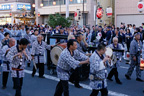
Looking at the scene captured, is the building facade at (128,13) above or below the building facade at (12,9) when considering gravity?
below

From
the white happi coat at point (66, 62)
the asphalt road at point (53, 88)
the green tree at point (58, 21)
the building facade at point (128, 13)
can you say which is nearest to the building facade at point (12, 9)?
the building facade at point (128, 13)

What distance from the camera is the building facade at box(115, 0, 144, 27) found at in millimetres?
27469

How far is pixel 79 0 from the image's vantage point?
34.9 meters

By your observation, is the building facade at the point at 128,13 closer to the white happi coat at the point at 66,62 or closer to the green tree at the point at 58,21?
the green tree at the point at 58,21

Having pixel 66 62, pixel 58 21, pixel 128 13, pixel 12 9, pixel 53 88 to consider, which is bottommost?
pixel 53 88

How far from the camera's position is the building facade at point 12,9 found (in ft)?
152

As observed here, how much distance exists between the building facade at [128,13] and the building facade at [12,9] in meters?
21.9

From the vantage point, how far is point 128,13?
93.2ft

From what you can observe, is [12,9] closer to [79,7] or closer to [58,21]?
[79,7]

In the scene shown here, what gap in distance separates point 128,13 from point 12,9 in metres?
26.7

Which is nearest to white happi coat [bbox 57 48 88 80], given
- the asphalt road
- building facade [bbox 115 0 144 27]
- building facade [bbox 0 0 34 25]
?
the asphalt road

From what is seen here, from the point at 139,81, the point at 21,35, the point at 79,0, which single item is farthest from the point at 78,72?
the point at 79,0

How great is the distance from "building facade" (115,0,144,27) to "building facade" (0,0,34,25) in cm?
2190

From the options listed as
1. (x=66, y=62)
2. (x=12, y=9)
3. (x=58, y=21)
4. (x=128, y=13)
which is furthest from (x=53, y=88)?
(x=12, y=9)
